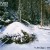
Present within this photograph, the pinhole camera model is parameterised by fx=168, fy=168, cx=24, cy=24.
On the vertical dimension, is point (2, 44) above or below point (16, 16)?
below

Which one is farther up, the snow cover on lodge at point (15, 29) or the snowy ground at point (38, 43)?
the snow cover on lodge at point (15, 29)

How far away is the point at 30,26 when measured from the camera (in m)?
1.22

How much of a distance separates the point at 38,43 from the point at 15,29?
0.19 meters

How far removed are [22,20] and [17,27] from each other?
6 centimetres

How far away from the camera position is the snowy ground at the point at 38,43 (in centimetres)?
118

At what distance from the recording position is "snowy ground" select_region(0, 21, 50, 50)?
118 cm

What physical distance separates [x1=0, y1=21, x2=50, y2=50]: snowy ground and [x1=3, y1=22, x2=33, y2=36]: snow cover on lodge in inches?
1.0

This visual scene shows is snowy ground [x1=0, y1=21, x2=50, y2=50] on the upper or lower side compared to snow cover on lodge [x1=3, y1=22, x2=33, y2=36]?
lower

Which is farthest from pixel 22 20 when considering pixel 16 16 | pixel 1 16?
pixel 1 16

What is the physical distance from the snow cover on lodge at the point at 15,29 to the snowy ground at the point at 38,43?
25 millimetres

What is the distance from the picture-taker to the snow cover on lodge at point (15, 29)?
4.00 ft

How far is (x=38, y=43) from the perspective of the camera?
1.20m

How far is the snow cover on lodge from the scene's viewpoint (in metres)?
1.22

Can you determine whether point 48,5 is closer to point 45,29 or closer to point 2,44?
point 45,29
